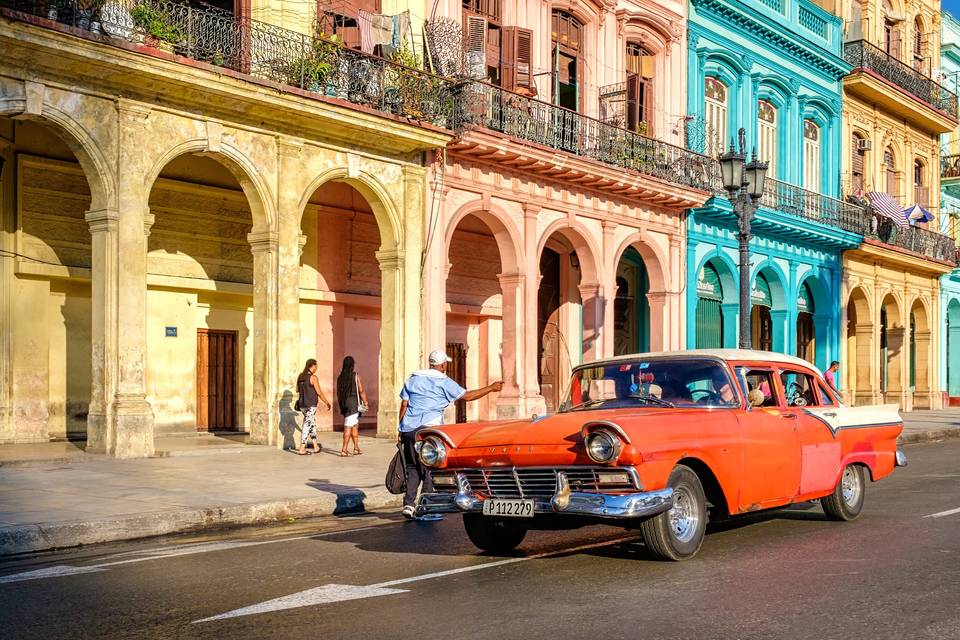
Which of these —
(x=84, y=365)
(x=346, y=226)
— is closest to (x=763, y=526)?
(x=84, y=365)

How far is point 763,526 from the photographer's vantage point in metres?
9.35

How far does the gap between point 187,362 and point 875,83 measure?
22.9 metres

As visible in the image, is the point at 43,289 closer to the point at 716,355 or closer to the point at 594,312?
the point at 594,312

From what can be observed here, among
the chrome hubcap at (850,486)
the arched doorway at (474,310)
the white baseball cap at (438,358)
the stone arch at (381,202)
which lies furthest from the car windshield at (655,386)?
the arched doorway at (474,310)

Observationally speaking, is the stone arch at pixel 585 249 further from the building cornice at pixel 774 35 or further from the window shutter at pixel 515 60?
the building cornice at pixel 774 35

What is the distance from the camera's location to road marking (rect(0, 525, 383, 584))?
749 centimetres

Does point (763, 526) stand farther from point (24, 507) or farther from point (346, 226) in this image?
point (346, 226)

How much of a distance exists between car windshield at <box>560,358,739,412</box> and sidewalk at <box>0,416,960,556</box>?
A: 3547 millimetres

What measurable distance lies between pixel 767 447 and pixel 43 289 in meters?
12.2

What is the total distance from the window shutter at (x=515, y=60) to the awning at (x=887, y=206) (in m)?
16.0

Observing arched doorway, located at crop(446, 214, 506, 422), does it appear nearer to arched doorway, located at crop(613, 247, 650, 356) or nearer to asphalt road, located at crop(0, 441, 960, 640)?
arched doorway, located at crop(613, 247, 650, 356)

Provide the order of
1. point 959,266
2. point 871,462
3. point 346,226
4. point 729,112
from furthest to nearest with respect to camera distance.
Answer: point 959,266, point 729,112, point 346,226, point 871,462

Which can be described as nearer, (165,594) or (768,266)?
(165,594)

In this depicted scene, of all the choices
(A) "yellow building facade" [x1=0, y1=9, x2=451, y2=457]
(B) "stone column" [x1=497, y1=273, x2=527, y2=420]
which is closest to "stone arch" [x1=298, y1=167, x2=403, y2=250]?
(A) "yellow building facade" [x1=0, y1=9, x2=451, y2=457]
